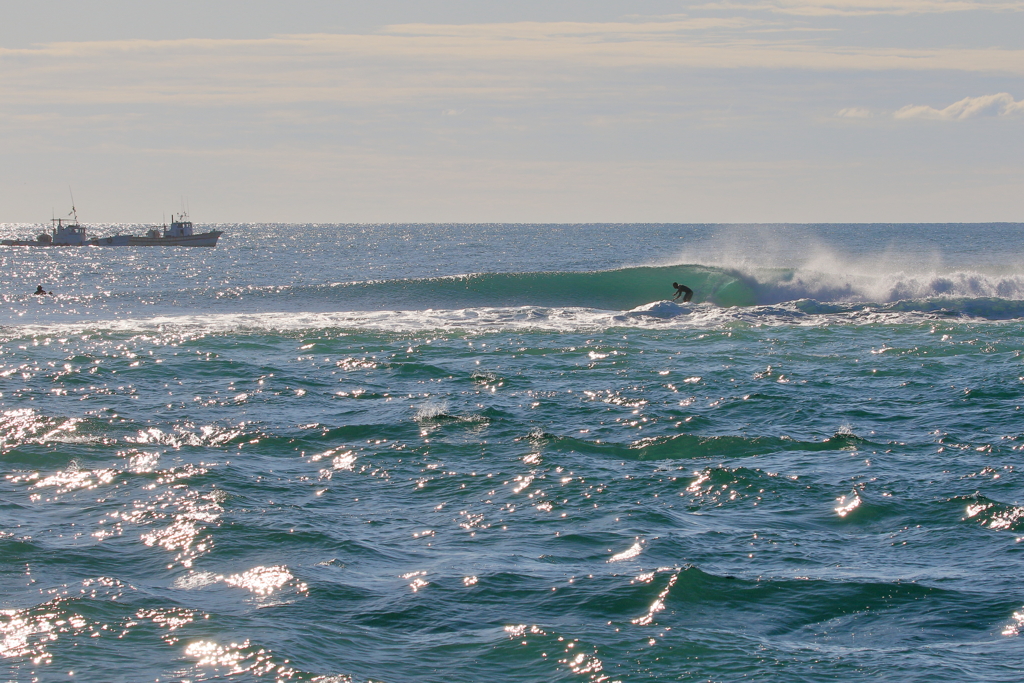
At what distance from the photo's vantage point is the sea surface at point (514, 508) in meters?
7.87

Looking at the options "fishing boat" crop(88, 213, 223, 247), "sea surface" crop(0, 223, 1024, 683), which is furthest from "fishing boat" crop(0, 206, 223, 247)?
"sea surface" crop(0, 223, 1024, 683)

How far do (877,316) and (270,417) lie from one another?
21151 millimetres

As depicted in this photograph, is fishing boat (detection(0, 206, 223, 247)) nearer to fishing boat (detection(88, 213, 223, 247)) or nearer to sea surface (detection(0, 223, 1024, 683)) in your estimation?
fishing boat (detection(88, 213, 223, 247))

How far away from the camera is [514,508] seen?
11695mm

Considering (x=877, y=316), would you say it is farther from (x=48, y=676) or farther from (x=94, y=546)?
(x=48, y=676)

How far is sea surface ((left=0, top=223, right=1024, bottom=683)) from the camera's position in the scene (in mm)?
7867

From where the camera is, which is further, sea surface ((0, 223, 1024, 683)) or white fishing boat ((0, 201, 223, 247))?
white fishing boat ((0, 201, 223, 247))

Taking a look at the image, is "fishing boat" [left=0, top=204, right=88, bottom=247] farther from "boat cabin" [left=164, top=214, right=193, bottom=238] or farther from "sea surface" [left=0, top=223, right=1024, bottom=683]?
"sea surface" [left=0, top=223, right=1024, bottom=683]

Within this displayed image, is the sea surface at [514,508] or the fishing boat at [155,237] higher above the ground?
the fishing boat at [155,237]

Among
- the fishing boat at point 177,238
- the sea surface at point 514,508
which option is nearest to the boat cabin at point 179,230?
the fishing boat at point 177,238

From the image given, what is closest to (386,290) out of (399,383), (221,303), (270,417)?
(221,303)

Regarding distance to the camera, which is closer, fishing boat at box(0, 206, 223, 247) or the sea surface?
the sea surface

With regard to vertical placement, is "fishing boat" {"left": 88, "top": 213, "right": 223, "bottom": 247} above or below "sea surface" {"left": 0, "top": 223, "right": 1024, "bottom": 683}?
above

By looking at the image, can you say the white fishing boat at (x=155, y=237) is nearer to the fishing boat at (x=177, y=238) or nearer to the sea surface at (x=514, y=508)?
the fishing boat at (x=177, y=238)
